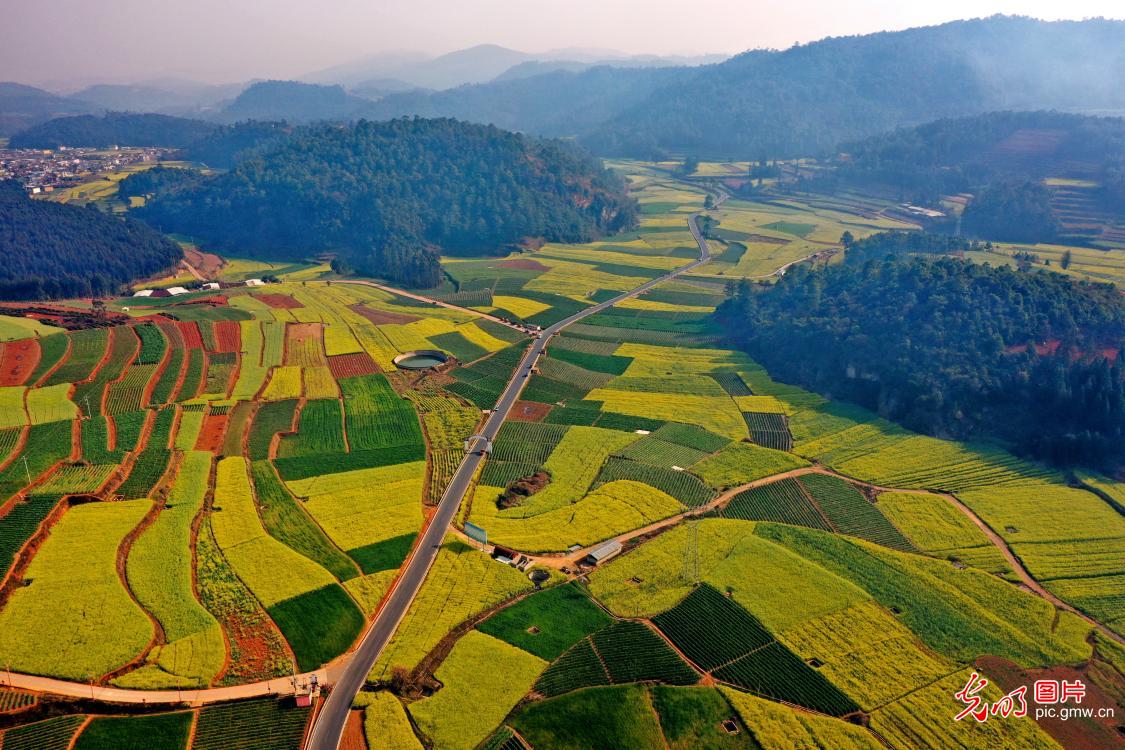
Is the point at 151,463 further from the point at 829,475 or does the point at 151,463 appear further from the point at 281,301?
the point at 829,475

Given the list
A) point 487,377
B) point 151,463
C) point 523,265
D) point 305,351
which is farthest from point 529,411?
point 523,265

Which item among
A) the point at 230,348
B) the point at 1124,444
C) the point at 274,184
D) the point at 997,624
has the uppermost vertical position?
the point at 274,184

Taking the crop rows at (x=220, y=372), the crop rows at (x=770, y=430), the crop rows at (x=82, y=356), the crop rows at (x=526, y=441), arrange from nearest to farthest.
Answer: the crop rows at (x=526, y=441), the crop rows at (x=770, y=430), the crop rows at (x=82, y=356), the crop rows at (x=220, y=372)

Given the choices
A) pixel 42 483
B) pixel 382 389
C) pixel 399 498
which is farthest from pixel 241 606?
pixel 382 389

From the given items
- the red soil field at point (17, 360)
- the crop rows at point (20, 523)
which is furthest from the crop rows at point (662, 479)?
the red soil field at point (17, 360)

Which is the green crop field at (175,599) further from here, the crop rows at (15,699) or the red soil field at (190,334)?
the red soil field at (190,334)

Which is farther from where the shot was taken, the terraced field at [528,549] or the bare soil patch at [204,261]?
the bare soil patch at [204,261]

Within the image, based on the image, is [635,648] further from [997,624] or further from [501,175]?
[501,175]
